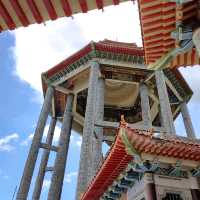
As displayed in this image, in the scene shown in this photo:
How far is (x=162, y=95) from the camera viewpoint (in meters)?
19.8

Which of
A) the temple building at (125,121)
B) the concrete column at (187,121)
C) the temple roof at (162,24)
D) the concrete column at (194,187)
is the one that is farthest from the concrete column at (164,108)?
the temple roof at (162,24)

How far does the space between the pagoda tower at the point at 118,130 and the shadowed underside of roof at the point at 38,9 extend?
10.3ft

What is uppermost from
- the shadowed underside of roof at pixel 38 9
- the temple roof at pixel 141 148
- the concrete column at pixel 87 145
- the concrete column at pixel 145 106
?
the concrete column at pixel 145 106

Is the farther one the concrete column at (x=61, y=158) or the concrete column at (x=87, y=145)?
the concrete column at (x=61, y=158)

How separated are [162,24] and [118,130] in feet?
8.43

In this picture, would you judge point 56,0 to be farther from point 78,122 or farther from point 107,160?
point 78,122

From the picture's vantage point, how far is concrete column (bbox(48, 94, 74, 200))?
19906 mm

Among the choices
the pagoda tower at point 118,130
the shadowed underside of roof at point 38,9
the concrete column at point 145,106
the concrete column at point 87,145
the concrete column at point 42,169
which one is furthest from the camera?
the concrete column at point 42,169

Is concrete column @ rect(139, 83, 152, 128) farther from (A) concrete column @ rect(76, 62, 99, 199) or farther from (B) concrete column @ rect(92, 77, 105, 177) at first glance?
(A) concrete column @ rect(76, 62, 99, 199)

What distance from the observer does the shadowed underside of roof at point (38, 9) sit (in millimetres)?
4168

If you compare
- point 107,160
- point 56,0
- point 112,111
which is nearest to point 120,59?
point 112,111

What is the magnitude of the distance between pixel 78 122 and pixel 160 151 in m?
19.9

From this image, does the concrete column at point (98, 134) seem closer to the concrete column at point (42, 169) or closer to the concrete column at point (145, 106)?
the concrete column at point (145, 106)

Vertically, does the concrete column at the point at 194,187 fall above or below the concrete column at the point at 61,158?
below
